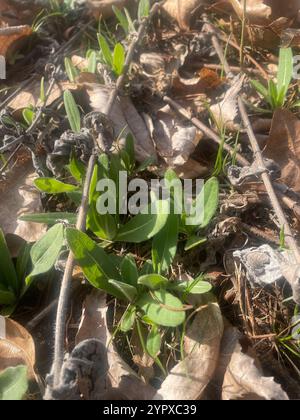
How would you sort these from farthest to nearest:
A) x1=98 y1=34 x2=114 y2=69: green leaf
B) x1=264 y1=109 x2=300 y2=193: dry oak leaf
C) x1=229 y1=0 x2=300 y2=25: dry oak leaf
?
1. x1=229 y1=0 x2=300 y2=25: dry oak leaf
2. x1=98 y1=34 x2=114 y2=69: green leaf
3. x1=264 y1=109 x2=300 y2=193: dry oak leaf

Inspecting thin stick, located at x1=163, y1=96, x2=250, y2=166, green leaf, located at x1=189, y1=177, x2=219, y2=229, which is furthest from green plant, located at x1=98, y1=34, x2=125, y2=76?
green leaf, located at x1=189, y1=177, x2=219, y2=229

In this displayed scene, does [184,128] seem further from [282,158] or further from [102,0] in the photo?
[102,0]

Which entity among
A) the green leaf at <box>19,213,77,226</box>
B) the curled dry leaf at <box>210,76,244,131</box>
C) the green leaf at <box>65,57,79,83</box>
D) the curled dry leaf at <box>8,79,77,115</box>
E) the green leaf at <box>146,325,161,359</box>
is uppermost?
the green leaf at <box>65,57,79,83</box>

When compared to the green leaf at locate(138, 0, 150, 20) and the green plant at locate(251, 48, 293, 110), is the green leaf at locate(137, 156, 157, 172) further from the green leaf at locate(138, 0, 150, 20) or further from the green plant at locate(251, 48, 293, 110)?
the green leaf at locate(138, 0, 150, 20)

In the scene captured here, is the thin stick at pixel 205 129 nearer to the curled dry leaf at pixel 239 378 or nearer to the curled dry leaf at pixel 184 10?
the curled dry leaf at pixel 184 10

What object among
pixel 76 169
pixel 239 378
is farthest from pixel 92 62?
pixel 239 378
